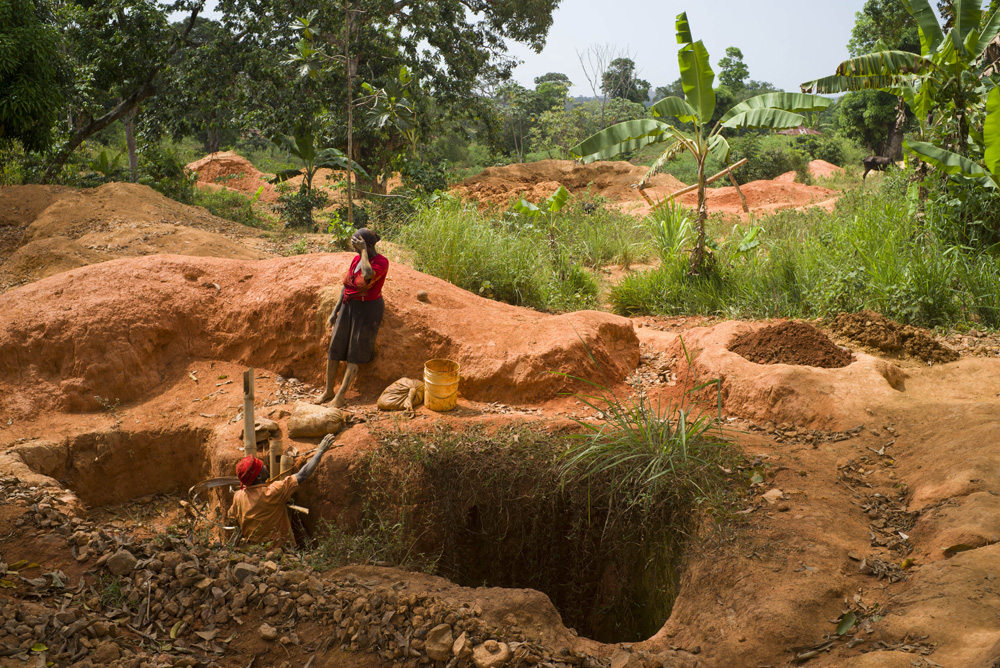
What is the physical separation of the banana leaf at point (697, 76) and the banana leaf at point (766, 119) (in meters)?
0.31

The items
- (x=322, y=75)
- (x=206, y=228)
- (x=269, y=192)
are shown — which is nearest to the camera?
(x=206, y=228)

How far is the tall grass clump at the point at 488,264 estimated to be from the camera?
7.80 metres

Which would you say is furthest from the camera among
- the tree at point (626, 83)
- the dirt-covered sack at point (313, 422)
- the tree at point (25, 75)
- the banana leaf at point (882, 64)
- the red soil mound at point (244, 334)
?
the tree at point (626, 83)

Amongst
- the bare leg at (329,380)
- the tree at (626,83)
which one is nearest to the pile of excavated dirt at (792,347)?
the bare leg at (329,380)

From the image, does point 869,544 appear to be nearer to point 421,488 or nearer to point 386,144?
point 421,488

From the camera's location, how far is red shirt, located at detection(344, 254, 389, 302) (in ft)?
17.0

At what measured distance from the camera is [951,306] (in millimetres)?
6719

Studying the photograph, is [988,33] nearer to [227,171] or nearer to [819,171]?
[819,171]

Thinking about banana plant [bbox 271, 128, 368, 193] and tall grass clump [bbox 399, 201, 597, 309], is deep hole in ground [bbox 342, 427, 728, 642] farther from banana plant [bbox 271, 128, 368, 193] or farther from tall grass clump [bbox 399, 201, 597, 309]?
banana plant [bbox 271, 128, 368, 193]

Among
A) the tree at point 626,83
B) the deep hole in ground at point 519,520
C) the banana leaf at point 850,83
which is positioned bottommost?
the deep hole in ground at point 519,520

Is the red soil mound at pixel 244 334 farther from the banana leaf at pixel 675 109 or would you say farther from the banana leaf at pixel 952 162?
the banana leaf at pixel 952 162

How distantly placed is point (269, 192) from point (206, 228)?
9040mm

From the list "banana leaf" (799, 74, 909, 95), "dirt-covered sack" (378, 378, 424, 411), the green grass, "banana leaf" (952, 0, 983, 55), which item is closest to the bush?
the green grass

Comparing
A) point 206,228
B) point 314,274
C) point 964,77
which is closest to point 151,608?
point 314,274
